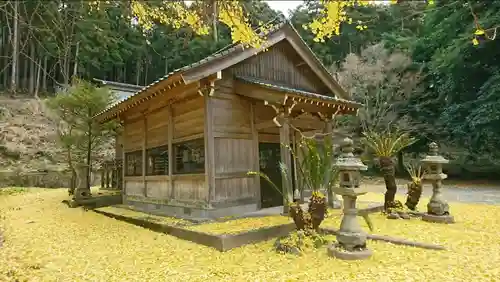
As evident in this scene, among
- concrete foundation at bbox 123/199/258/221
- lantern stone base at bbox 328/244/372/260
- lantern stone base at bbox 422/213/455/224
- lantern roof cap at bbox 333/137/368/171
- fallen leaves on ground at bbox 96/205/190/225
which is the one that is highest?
lantern roof cap at bbox 333/137/368/171

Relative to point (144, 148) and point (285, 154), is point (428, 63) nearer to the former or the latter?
point (285, 154)

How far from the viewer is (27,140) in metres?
19.8

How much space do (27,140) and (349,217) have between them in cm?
2166

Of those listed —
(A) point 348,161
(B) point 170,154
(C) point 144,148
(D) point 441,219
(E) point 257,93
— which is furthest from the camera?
(C) point 144,148

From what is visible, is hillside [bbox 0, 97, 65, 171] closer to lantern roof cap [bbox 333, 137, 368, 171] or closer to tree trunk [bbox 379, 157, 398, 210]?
tree trunk [bbox 379, 157, 398, 210]

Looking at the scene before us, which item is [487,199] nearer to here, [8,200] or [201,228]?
[201,228]

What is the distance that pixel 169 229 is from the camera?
654 centimetres

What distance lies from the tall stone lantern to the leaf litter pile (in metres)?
0.15

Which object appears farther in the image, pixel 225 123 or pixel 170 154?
pixel 170 154

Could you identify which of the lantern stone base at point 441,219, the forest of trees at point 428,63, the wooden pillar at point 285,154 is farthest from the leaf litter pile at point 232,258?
the forest of trees at point 428,63

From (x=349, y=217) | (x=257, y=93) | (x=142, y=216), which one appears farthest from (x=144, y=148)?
(x=349, y=217)

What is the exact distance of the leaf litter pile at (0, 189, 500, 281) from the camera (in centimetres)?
410

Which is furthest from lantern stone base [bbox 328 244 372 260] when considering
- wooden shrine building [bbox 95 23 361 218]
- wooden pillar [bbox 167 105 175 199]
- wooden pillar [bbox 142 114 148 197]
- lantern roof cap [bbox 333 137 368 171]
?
wooden pillar [bbox 142 114 148 197]

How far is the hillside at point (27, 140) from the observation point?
1842 cm
